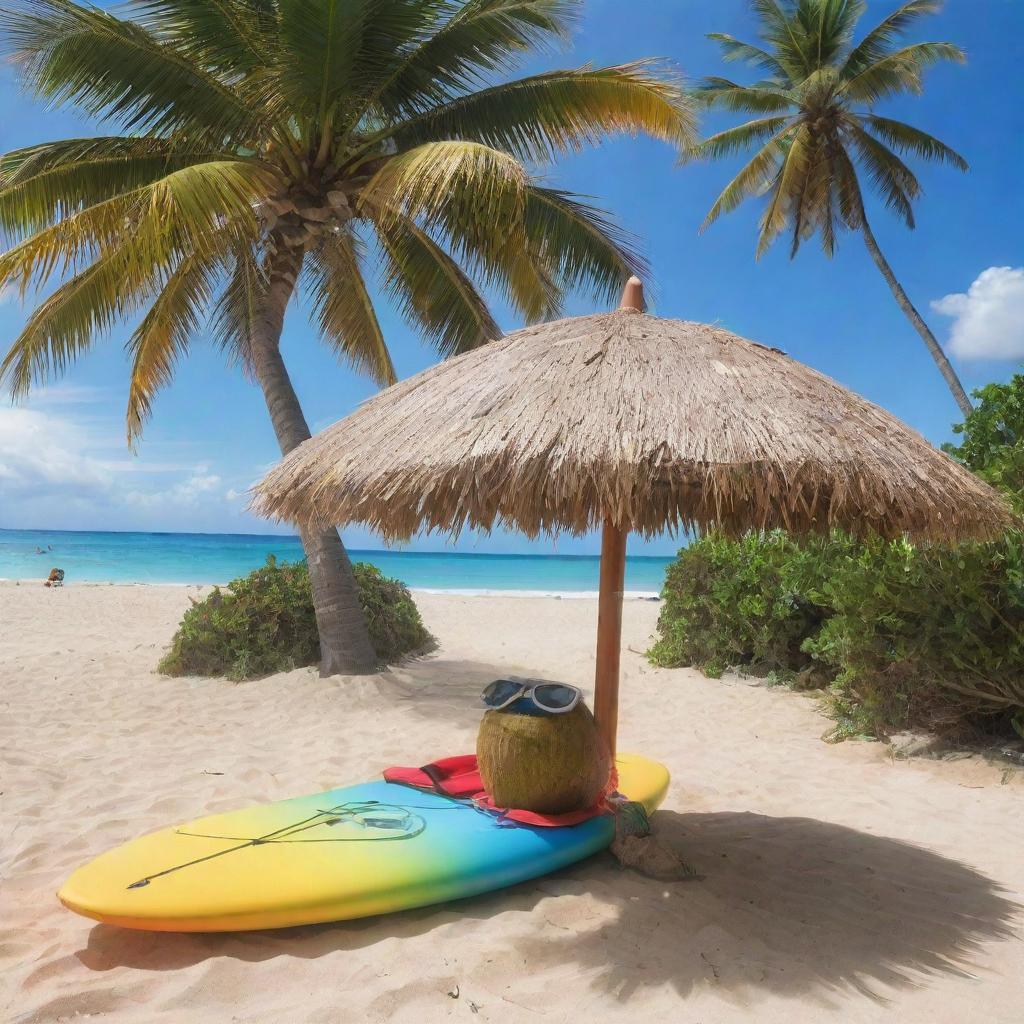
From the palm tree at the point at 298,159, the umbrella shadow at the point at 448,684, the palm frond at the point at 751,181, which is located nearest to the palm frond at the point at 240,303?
the palm tree at the point at 298,159

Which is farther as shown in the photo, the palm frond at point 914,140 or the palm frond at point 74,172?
the palm frond at point 914,140

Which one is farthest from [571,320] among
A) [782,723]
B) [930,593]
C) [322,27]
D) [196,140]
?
[196,140]

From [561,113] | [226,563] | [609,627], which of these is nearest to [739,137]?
[561,113]

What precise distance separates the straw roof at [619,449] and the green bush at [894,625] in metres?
1.09

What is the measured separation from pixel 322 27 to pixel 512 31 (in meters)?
2.15

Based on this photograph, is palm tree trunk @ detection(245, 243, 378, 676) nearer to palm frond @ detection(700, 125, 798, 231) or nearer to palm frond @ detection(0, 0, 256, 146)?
palm frond @ detection(0, 0, 256, 146)

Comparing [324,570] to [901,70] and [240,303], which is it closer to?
[240,303]

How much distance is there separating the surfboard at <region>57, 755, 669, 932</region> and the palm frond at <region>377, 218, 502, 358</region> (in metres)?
6.07

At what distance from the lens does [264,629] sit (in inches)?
328

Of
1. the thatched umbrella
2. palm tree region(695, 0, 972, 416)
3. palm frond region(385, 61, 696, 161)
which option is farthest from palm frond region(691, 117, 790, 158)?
the thatched umbrella

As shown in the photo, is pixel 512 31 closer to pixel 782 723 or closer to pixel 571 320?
pixel 571 320

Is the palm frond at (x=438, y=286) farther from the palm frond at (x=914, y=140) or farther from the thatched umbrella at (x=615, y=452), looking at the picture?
the palm frond at (x=914, y=140)

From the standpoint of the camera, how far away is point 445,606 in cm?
1742

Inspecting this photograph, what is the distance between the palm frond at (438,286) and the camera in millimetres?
8742
